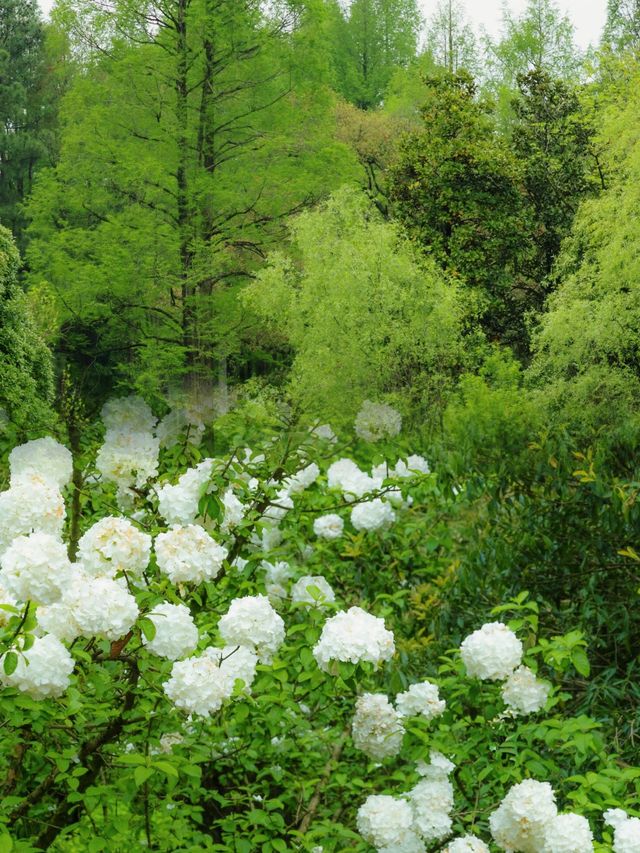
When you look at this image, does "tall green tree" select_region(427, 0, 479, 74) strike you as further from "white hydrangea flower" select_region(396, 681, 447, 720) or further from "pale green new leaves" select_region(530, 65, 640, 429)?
"white hydrangea flower" select_region(396, 681, 447, 720)

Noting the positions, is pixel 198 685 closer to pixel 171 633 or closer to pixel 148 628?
pixel 171 633

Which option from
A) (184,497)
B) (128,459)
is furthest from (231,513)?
(128,459)

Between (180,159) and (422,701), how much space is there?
13.6m

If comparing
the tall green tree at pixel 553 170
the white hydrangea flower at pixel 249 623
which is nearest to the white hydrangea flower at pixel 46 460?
the white hydrangea flower at pixel 249 623

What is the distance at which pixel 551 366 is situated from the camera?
46.9 ft

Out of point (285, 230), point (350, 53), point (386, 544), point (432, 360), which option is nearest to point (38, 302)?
point (285, 230)

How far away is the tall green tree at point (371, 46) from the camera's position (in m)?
30.6

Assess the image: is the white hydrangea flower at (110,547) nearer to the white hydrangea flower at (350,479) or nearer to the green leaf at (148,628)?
the green leaf at (148,628)

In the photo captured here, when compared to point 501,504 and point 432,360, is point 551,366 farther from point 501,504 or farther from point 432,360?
point 501,504

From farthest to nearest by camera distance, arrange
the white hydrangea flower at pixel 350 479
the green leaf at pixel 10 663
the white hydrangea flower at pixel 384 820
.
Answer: the white hydrangea flower at pixel 350 479 < the white hydrangea flower at pixel 384 820 < the green leaf at pixel 10 663

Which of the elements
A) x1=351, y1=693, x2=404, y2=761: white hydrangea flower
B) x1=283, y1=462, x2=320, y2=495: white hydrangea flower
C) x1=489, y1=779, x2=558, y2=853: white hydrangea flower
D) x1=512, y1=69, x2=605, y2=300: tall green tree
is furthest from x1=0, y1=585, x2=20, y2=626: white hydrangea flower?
x1=512, y1=69, x2=605, y2=300: tall green tree

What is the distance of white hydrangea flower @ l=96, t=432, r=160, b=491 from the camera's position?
12.4 ft

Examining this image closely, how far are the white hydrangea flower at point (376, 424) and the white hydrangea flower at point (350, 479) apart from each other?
208 mm

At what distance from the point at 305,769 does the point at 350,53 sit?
2984 cm
